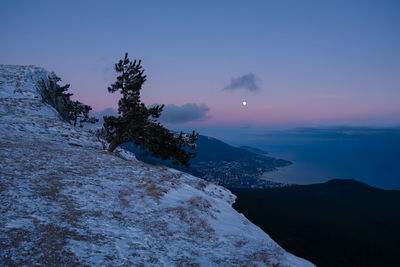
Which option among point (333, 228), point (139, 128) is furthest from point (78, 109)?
point (333, 228)

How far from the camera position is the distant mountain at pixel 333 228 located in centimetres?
3379

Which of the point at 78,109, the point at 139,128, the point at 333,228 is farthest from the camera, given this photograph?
the point at 333,228

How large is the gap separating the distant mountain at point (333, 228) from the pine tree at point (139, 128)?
838cm

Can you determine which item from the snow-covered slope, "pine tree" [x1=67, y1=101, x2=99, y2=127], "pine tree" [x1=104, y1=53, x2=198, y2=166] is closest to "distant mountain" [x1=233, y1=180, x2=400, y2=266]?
"pine tree" [x1=104, y1=53, x2=198, y2=166]

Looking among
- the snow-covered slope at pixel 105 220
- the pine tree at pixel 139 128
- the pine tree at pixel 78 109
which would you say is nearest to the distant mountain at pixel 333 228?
the pine tree at pixel 139 128

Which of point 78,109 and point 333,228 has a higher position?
point 78,109

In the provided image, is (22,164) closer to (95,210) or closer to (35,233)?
(95,210)

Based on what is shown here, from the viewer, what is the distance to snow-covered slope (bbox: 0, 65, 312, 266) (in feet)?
15.3

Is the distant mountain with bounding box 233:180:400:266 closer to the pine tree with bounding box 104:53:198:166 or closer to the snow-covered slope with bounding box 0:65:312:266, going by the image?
the pine tree with bounding box 104:53:198:166

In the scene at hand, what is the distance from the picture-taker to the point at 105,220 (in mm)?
6496

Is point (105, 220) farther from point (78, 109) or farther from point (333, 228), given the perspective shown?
point (333, 228)

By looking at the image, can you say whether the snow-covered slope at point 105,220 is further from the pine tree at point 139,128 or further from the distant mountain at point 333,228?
the distant mountain at point 333,228

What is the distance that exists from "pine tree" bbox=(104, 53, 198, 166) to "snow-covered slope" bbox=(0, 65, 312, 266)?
585 cm

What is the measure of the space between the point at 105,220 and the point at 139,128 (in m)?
13.0
